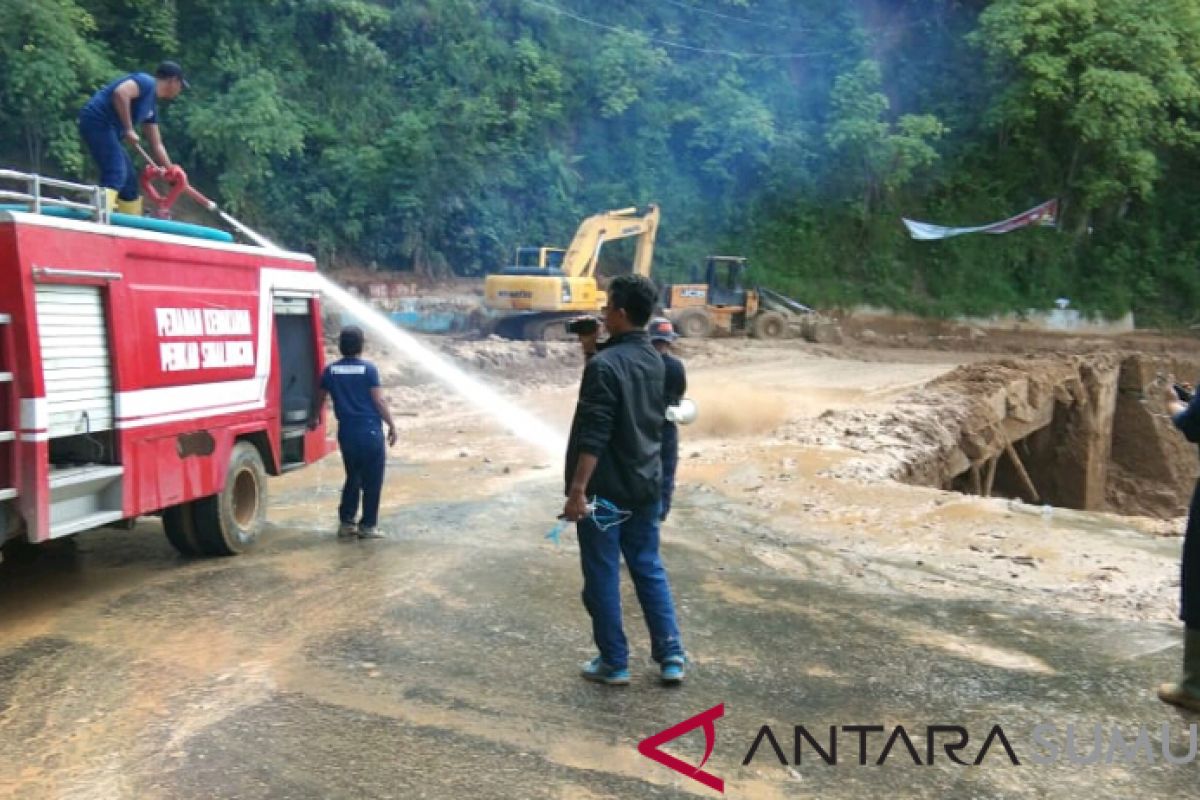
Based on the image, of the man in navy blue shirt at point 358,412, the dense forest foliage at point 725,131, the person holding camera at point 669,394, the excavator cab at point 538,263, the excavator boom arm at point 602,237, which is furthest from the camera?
the dense forest foliage at point 725,131

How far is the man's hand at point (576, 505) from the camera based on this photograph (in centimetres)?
431

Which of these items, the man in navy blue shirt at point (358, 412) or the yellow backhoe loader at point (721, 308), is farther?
the yellow backhoe loader at point (721, 308)

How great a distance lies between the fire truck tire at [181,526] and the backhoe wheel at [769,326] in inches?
897

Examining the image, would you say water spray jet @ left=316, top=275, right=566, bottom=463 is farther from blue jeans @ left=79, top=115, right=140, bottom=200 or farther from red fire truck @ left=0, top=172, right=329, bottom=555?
blue jeans @ left=79, top=115, right=140, bottom=200

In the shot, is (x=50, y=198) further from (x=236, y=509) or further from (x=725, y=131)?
(x=725, y=131)

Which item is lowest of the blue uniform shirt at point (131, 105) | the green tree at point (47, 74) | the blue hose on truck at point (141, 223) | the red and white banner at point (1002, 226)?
the blue hose on truck at point (141, 223)

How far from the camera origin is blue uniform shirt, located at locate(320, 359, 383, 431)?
7180 mm

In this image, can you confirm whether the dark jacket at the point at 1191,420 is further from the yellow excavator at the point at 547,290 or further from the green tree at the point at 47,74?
the green tree at the point at 47,74

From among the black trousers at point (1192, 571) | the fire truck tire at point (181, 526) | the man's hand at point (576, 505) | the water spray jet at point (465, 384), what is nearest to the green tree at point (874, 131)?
the water spray jet at point (465, 384)

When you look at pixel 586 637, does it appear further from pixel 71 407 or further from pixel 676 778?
pixel 71 407

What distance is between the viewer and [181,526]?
6656 mm

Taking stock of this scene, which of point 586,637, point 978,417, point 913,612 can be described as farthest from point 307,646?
point 978,417

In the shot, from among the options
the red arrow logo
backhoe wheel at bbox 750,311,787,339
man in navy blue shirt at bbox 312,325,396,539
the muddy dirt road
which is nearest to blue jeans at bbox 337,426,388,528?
man in navy blue shirt at bbox 312,325,396,539

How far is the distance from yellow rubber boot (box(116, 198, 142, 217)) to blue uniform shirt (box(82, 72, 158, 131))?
0.53 meters
